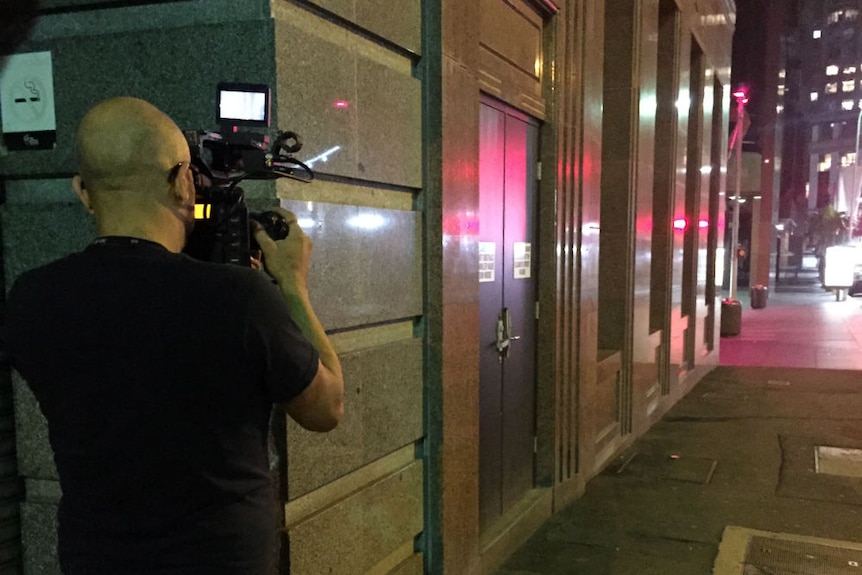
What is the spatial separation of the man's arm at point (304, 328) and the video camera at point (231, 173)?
0.04 m

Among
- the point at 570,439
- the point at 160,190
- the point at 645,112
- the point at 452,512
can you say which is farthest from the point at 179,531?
the point at 645,112

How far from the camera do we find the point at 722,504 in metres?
6.05

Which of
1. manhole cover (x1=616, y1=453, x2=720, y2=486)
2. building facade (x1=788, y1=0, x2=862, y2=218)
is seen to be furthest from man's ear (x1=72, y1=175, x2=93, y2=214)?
building facade (x1=788, y1=0, x2=862, y2=218)

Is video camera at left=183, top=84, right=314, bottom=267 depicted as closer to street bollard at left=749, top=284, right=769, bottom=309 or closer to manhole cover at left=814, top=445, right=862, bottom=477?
manhole cover at left=814, top=445, right=862, bottom=477

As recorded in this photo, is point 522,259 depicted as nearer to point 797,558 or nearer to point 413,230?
point 413,230

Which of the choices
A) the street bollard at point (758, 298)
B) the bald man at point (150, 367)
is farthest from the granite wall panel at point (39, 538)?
the street bollard at point (758, 298)

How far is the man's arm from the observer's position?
1777mm

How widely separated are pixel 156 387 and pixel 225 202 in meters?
0.52

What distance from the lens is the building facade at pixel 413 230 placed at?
2.77 meters

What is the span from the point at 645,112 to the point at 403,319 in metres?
5.49

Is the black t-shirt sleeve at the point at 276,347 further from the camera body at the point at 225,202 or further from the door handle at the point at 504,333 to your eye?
the door handle at the point at 504,333

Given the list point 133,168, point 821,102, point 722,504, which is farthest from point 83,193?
point 821,102

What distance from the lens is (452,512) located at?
4.07 m

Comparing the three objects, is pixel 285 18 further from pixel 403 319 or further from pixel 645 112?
pixel 645 112
